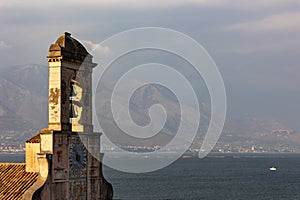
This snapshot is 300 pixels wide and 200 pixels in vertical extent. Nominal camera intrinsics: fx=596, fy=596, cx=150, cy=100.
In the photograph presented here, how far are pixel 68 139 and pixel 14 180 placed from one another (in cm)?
325

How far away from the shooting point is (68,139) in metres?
28.7

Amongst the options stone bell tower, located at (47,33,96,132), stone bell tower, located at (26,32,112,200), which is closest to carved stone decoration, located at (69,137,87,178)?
stone bell tower, located at (26,32,112,200)

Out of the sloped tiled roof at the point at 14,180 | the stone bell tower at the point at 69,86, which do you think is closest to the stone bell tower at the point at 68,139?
the stone bell tower at the point at 69,86

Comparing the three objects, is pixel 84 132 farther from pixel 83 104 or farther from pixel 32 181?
pixel 32 181

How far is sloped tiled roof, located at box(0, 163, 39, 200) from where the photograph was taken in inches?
1089

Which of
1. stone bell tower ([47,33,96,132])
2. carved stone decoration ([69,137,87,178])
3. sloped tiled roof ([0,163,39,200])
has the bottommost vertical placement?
sloped tiled roof ([0,163,39,200])

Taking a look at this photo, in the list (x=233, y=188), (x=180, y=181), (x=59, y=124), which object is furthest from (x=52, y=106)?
(x=180, y=181)

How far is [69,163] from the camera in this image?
1129 inches

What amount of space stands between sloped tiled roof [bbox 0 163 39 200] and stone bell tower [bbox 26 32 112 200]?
47cm

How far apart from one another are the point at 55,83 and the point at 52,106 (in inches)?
45.2

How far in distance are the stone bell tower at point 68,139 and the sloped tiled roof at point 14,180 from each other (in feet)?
1.55

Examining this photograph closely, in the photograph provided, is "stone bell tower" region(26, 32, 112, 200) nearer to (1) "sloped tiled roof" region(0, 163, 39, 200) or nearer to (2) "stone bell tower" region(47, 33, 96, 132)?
(2) "stone bell tower" region(47, 33, 96, 132)

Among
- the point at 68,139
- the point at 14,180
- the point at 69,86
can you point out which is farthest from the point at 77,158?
the point at 69,86

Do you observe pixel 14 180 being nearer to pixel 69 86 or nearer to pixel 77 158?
pixel 77 158
